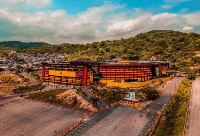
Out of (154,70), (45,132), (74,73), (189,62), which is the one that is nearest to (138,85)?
(154,70)

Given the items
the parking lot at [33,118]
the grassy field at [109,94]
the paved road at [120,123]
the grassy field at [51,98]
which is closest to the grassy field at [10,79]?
the grassy field at [51,98]

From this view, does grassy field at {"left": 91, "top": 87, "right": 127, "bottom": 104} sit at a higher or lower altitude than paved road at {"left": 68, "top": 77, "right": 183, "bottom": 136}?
higher

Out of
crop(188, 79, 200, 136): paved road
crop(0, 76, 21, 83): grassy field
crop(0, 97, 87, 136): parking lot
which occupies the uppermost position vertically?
crop(0, 76, 21, 83): grassy field

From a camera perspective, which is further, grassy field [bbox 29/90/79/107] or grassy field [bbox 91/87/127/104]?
grassy field [bbox 91/87/127/104]

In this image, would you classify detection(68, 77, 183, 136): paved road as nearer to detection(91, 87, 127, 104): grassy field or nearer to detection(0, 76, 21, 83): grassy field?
detection(91, 87, 127, 104): grassy field

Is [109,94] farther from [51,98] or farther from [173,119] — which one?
[173,119]

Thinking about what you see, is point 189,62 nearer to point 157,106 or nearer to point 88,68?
point 88,68

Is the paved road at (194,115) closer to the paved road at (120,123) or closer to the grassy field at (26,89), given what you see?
the paved road at (120,123)

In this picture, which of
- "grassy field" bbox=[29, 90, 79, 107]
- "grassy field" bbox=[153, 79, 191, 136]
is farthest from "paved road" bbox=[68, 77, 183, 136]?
"grassy field" bbox=[29, 90, 79, 107]
